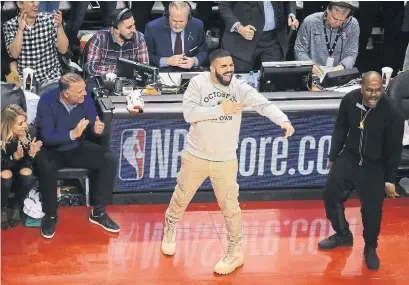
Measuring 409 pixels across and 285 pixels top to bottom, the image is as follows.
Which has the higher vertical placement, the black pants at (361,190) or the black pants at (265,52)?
the black pants at (265,52)

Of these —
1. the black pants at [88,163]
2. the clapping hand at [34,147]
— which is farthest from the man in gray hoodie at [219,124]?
the clapping hand at [34,147]

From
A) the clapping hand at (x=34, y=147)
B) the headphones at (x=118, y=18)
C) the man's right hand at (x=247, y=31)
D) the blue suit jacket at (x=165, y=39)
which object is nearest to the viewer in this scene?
the clapping hand at (x=34, y=147)

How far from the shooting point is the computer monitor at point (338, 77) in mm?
7750

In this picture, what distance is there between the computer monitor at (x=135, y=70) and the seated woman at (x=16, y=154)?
1.07 metres

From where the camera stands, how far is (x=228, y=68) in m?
5.94

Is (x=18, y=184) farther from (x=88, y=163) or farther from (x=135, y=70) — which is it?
(x=135, y=70)

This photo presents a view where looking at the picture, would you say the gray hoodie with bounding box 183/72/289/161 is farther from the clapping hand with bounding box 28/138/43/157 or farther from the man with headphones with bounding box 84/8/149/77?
the man with headphones with bounding box 84/8/149/77

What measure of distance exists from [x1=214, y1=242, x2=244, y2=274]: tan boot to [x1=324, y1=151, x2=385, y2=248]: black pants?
0.78 metres

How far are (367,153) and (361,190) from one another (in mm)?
277

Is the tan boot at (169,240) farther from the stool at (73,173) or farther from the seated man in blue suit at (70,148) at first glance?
the stool at (73,173)

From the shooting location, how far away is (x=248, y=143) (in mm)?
7332

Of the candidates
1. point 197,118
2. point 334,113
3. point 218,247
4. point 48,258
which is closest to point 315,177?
point 334,113

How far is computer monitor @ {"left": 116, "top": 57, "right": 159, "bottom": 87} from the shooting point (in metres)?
7.44

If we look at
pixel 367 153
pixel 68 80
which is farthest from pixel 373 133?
pixel 68 80
